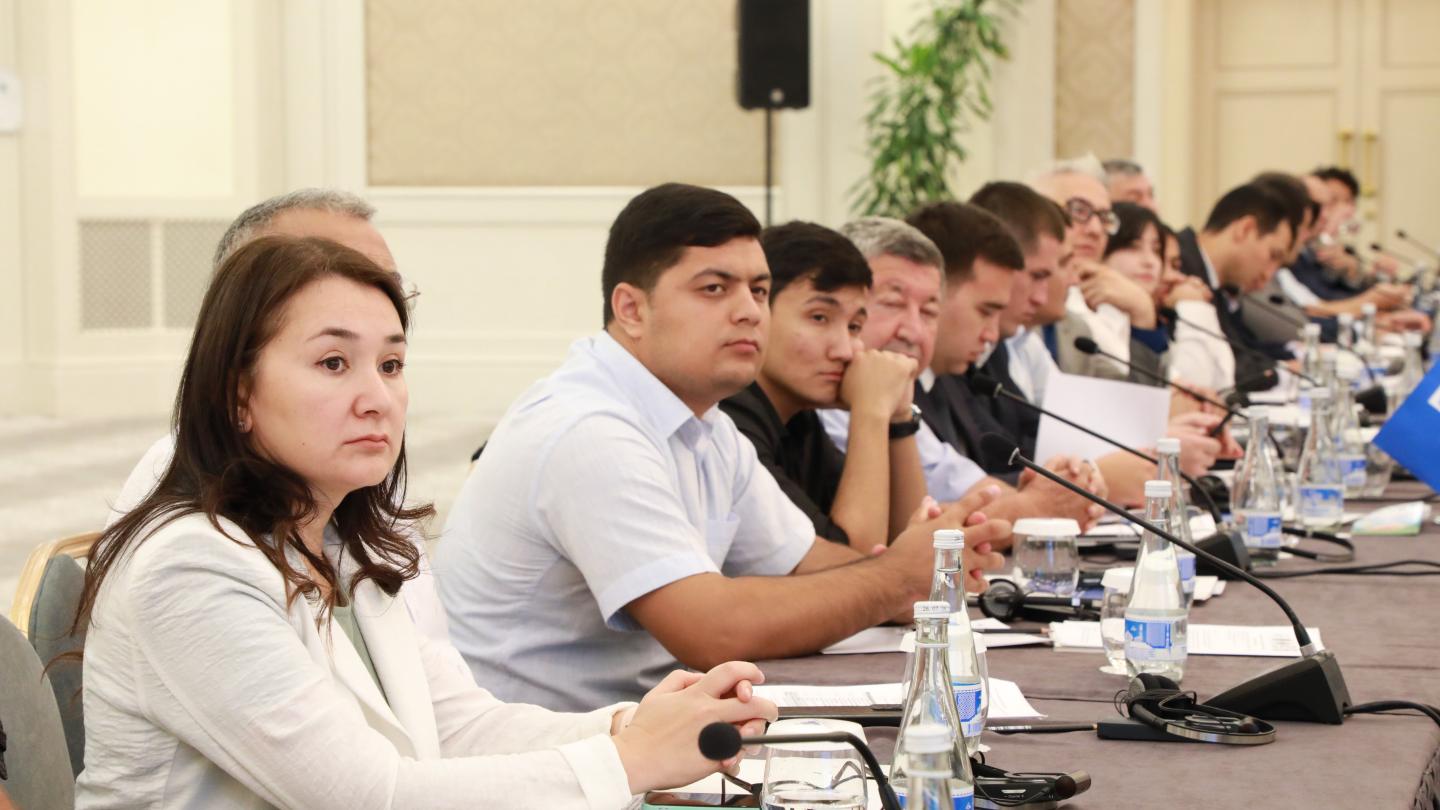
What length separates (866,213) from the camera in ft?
27.0

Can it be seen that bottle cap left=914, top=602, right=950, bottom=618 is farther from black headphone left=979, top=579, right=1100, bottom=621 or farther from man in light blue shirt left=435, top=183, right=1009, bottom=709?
black headphone left=979, top=579, right=1100, bottom=621

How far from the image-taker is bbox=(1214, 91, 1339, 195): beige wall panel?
9977 millimetres

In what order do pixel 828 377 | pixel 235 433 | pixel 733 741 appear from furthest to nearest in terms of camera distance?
pixel 828 377 < pixel 235 433 < pixel 733 741

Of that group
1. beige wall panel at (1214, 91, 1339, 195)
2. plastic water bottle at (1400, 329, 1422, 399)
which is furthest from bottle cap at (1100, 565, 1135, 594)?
beige wall panel at (1214, 91, 1339, 195)

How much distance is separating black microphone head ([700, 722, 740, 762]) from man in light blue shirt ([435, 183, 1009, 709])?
28.4 inches

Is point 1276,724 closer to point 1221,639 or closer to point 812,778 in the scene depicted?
point 1221,639

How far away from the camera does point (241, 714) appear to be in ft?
4.07

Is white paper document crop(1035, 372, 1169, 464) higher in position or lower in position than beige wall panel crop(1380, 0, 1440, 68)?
lower

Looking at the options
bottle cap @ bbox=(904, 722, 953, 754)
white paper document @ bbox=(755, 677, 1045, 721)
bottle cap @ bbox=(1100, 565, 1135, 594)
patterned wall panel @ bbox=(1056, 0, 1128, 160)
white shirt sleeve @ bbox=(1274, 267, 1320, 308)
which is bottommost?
white paper document @ bbox=(755, 677, 1045, 721)

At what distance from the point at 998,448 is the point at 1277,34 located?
8529 mm

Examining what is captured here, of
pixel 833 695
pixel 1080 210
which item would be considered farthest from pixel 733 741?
pixel 1080 210

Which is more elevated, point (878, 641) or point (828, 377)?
point (828, 377)

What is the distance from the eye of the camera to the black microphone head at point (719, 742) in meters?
1.23

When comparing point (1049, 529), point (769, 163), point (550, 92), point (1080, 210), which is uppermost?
point (550, 92)
